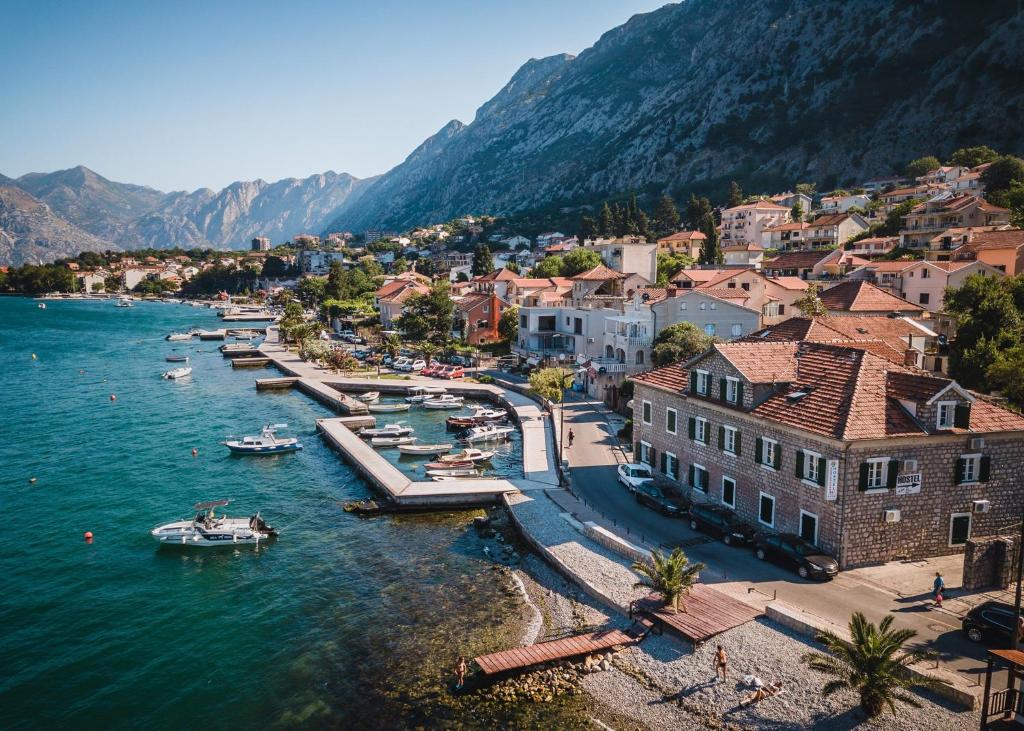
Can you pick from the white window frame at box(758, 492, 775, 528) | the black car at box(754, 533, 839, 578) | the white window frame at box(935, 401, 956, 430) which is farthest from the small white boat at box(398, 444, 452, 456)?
the white window frame at box(935, 401, 956, 430)

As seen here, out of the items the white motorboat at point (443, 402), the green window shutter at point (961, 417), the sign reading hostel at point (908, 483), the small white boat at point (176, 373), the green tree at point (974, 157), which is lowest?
the white motorboat at point (443, 402)

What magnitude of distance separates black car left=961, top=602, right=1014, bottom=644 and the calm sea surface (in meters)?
12.2

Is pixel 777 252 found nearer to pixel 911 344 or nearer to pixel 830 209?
pixel 830 209

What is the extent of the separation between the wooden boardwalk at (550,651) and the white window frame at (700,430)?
12.1 meters

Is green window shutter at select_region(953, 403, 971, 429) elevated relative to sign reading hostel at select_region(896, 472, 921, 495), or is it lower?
elevated

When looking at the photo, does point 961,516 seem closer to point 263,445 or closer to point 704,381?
point 704,381

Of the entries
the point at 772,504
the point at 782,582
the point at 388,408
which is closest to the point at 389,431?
the point at 388,408

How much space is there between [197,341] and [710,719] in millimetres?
116739

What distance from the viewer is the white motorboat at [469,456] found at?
4314 centimetres

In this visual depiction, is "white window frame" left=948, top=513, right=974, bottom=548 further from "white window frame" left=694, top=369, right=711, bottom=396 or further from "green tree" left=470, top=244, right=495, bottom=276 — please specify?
"green tree" left=470, top=244, right=495, bottom=276

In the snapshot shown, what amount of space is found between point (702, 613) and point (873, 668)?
232 inches

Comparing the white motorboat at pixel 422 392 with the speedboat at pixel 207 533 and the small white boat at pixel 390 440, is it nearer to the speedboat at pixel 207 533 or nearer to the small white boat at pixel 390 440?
the small white boat at pixel 390 440

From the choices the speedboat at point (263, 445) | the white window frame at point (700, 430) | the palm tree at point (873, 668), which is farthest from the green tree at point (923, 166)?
the palm tree at point (873, 668)

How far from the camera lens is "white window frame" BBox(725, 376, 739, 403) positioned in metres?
29.0
